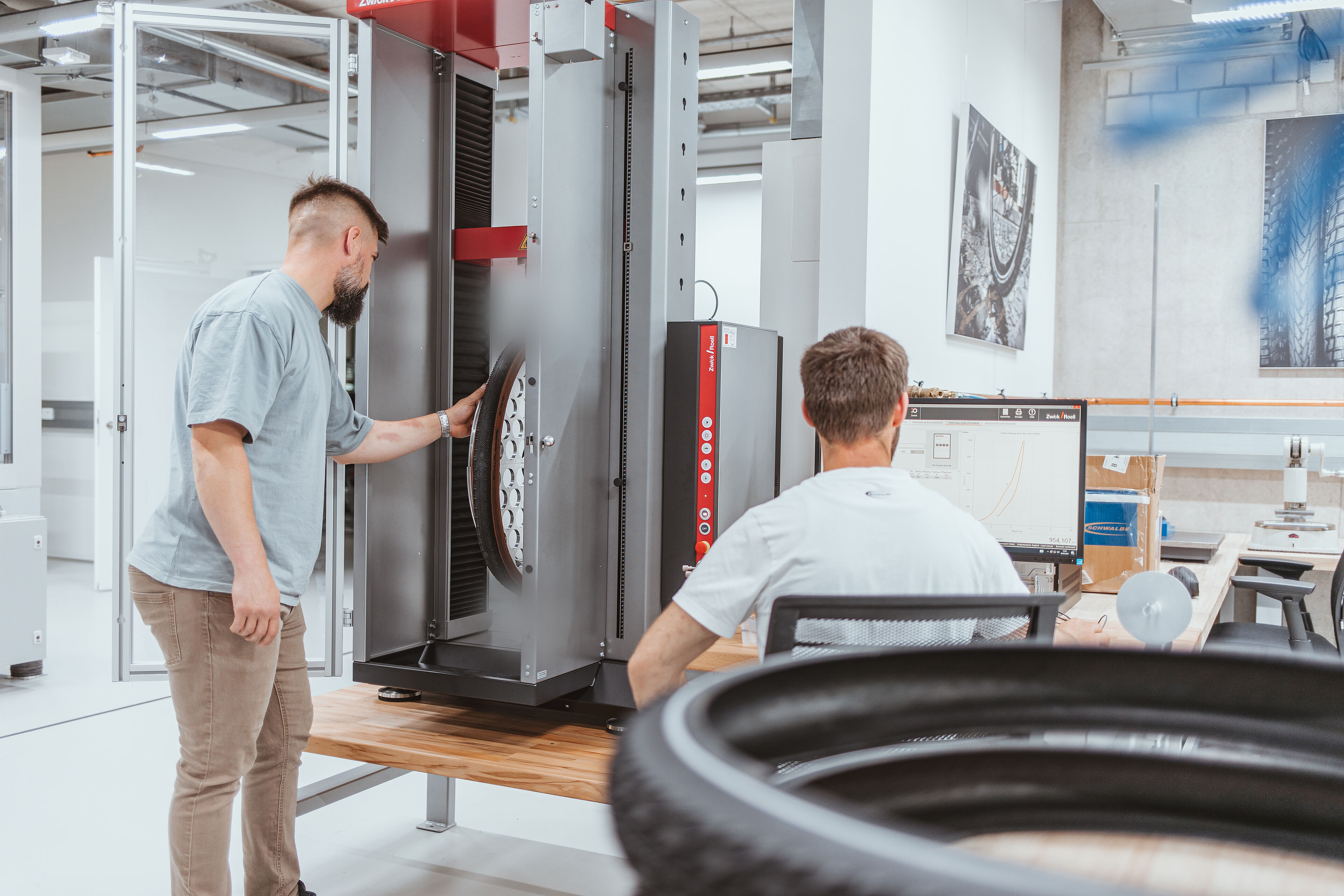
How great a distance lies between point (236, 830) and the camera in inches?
124

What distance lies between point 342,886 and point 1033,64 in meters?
4.61

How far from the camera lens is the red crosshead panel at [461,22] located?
2141 millimetres

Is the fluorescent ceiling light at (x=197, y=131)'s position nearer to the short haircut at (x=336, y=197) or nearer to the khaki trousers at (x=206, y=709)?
the short haircut at (x=336, y=197)

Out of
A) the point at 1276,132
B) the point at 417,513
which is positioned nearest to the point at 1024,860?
the point at 417,513

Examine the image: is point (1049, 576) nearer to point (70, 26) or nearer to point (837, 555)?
point (837, 555)

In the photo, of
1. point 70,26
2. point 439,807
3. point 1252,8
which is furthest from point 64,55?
point 1252,8

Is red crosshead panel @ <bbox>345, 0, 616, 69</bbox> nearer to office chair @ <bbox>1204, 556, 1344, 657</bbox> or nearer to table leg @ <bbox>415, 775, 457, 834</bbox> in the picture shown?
table leg @ <bbox>415, 775, 457, 834</bbox>

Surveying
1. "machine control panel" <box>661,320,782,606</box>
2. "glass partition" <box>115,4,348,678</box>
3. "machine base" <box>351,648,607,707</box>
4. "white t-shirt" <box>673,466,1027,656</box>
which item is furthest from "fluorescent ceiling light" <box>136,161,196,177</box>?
"white t-shirt" <box>673,466,1027,656</box>

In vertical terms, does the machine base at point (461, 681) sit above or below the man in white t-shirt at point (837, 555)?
below

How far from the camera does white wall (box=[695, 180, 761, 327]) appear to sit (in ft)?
28.3

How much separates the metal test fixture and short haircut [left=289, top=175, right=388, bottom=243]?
0.33ft

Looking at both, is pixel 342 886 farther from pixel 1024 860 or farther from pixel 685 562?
pixel 1024 860

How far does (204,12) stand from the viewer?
111 inches

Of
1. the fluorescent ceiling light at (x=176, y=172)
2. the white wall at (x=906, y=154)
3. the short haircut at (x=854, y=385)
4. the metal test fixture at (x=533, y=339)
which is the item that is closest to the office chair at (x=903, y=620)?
the short haircut at (x=854, y=385)
